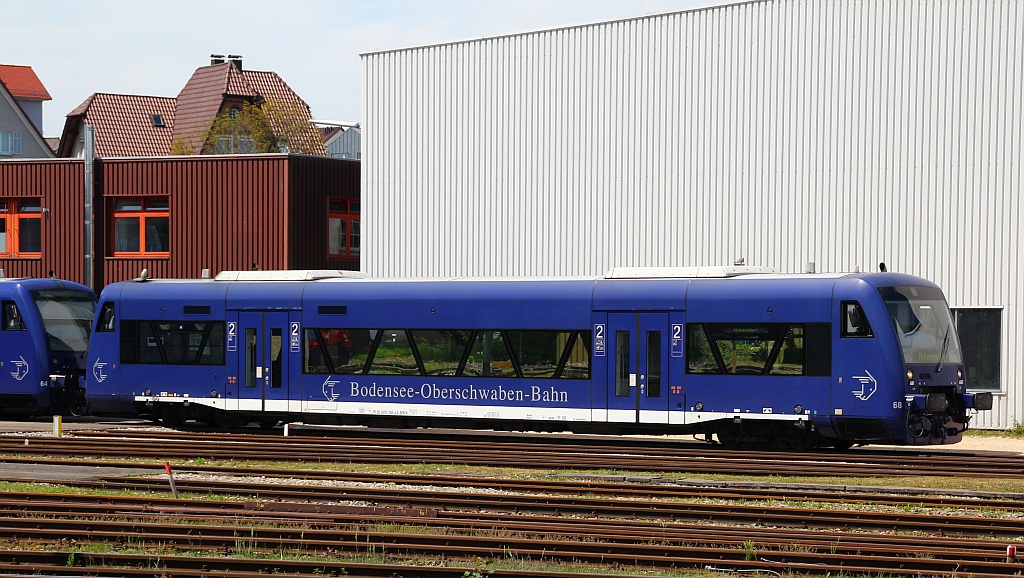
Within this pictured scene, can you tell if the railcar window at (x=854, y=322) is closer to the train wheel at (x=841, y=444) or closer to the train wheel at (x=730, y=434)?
the train wheel at (x=841, y=444)

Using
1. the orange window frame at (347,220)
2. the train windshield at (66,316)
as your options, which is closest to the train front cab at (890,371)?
the train windshield at (66,316)

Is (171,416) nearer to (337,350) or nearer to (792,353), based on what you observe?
(337,350)

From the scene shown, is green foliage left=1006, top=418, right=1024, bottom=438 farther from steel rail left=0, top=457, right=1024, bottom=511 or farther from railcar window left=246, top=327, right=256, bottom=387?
railcar window left=246, top=327, right=256, bottom=387

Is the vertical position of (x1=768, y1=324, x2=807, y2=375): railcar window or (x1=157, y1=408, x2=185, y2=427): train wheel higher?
(x1=768, y1=324, x2=807, y2=375): railcar window

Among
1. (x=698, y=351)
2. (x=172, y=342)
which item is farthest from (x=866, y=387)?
(x=172, y=342)

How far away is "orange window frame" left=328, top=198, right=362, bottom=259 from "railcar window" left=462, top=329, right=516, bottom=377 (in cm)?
1314

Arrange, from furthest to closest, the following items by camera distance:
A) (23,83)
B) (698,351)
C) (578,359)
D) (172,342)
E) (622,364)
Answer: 1. (23,83)
2. (172,342)
3. (578,359)
4. (622,364)
5. (698,351)

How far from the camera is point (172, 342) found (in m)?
25.6

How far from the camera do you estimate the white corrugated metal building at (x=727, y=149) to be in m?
26.6

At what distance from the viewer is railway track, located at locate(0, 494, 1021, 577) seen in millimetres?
11648

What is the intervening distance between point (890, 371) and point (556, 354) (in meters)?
5.44

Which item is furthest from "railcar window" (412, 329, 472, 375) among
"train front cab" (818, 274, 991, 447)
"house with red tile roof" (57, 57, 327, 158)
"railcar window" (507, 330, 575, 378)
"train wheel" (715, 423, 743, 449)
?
"house with red tile roof" (57, 57, 327, 158)

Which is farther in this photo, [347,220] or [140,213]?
[347,220]

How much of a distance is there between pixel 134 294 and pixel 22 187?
12.5 meters
